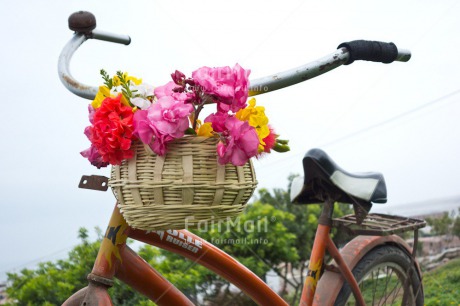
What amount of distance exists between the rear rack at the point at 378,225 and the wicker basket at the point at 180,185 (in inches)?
49.0

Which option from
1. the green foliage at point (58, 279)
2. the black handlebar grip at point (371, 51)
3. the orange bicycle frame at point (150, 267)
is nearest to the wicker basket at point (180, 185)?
the orange bicycle frame at point (150, 267)

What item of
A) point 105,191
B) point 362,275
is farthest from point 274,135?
point 362,275

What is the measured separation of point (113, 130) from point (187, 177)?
23cm

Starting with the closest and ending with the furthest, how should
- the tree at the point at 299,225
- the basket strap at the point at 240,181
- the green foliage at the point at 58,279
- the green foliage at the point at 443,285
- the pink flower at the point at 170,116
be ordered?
the pink flower at the point at 170,116 < the basket strap at the point at 240,181 < the green foliage at the point at 58,279 < the green foliage at the point at 443,285 < the tree at the point at 299,225

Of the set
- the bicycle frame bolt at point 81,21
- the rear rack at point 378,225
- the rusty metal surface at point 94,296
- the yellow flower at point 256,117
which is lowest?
the rusty metal surface at point 94,296

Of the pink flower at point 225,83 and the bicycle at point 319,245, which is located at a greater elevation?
the pink flower at point 225,83

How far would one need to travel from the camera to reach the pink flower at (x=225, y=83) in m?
1.49

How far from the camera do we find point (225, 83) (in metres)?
1.50

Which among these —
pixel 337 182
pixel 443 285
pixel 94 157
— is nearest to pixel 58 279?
pixel 337 182

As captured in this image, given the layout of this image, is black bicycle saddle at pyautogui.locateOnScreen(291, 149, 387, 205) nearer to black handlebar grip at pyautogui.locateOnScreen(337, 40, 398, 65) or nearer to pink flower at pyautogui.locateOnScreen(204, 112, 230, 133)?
black handlebar grip at pyautogui.locateOnScreen(337, 40, 398, 65)

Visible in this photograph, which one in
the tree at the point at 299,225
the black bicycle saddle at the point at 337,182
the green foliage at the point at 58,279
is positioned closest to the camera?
the black bicycle saddle at the point at 337,182

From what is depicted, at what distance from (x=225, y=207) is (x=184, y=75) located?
1.20ft

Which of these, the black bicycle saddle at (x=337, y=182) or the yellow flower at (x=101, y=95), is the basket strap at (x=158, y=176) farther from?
the black bicycle saddle at (x=337, y=182)

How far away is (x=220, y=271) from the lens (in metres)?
2.07
